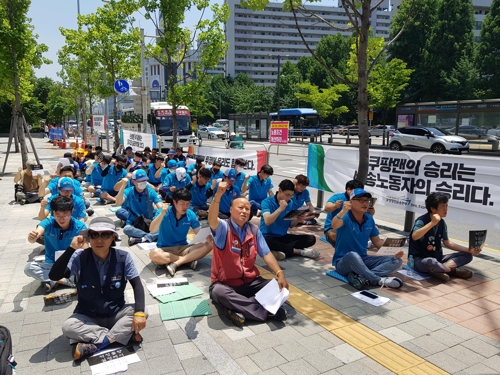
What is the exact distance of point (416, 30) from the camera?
43625mm

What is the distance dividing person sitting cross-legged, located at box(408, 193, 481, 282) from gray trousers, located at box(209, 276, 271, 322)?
2377 millimetres

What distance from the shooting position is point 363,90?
7520 mm

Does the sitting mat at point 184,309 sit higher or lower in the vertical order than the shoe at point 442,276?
lower

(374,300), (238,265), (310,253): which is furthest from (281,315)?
(310,253)

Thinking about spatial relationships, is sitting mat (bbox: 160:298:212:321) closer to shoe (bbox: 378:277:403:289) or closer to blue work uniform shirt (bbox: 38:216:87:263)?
blue work uniform shirt (bbox: 38:216:87:263)

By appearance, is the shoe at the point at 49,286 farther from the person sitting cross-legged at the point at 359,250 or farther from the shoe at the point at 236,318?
the person sitting cross-legged at the point at 359,250

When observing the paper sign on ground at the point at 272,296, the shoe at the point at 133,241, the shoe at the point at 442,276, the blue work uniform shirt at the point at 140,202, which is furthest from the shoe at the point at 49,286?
→ the shoe at the point at 442,276

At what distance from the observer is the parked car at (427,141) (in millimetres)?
23656

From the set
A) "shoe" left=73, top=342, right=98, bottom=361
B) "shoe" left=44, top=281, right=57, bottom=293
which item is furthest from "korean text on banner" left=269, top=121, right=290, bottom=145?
"shoe" left=73, top=342, right=98, bottom=361

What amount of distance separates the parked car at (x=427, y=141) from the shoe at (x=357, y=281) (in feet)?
67.4

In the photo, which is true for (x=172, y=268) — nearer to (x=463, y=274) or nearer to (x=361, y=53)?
(x=463, y=274)

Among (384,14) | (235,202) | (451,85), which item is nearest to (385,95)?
(451,85)

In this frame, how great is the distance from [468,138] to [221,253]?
1049 inches

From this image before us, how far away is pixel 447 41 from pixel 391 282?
147 feet
